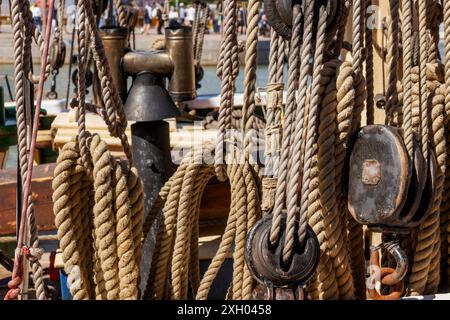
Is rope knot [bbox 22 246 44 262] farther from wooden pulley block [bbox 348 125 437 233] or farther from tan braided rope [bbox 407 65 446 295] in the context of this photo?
tan braided rope [bbox 407 65 446 295]

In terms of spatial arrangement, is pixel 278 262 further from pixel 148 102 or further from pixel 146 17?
pixel 146 17

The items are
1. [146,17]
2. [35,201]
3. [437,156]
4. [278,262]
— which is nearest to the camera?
[278,262]

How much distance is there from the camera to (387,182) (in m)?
1.87

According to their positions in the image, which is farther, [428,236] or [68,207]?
[428,236]

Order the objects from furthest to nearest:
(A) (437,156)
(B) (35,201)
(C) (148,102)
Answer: (B) (35,201) < (C) (148,102) < (A) (437,156)

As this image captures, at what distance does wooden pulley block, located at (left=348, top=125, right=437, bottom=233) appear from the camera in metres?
1.86

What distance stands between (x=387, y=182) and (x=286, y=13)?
462 mm

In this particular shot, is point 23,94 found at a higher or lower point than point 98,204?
higher

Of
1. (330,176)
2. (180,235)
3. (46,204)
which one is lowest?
(46,204)

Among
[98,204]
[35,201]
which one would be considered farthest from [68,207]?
[35,201]

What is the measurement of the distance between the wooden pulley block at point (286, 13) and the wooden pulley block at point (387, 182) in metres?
0.28

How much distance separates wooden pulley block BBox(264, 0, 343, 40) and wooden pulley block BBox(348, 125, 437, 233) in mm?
277
